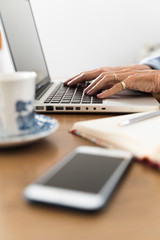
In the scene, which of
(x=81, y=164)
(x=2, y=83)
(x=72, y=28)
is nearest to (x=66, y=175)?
(x=81, y=164)

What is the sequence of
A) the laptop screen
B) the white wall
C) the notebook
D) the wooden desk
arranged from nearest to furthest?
the wooden desk, the notebook, the laptop screen, the white wall

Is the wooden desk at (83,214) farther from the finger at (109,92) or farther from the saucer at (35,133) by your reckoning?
the finger at (109,92)

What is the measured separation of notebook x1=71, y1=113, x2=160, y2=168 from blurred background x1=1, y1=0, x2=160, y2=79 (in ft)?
7.73

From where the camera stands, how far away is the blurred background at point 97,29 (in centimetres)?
280

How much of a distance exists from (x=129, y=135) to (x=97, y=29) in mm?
2569

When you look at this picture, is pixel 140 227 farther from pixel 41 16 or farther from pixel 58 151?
pixel 41 16

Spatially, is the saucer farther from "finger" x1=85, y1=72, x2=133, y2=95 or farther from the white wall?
the white wall

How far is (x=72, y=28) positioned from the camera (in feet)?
9.32

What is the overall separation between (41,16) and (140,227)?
2.80 m

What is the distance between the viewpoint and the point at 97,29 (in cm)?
284

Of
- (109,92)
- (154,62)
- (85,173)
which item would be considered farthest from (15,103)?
(154,62)

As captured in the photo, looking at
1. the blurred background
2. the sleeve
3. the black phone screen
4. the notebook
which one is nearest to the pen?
the notebook

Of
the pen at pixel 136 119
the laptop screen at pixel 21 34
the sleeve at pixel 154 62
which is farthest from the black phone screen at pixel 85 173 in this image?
the sleeve at pixel 154 62

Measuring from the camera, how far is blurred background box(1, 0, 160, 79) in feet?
9.18
